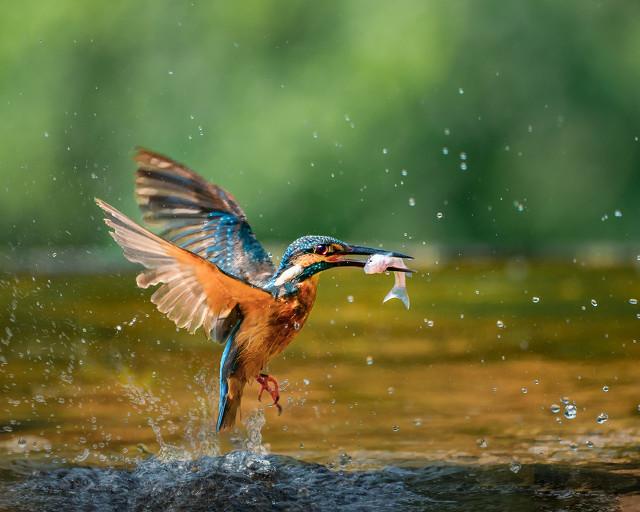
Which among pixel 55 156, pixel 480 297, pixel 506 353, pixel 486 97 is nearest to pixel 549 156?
pixel 486 97

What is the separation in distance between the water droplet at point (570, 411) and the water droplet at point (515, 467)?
3.04 ft

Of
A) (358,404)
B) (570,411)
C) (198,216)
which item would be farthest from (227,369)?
(570,411)

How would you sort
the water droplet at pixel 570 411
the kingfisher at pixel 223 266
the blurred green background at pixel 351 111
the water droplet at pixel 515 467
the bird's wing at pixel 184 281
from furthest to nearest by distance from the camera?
the blurred green background at pixel 351 111, the water droplet at pixel 570 411, the water droplet at pixel 515 467, the kingfisher at pixel 223 266, the bird's wing at pixel 184 281

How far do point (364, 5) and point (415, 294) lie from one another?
6357 millimetres

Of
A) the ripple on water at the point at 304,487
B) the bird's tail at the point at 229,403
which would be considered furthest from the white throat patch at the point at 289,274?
the ripple on water at the point at 304,487

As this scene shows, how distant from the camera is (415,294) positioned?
11172 mm

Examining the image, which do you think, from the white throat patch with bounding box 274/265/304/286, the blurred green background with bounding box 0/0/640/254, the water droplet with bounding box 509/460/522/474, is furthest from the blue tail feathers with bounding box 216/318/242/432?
the blurred green background with bounding box 0/0/640/254

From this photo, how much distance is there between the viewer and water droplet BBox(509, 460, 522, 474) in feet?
15.9

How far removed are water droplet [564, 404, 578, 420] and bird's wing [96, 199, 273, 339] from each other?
2.05m

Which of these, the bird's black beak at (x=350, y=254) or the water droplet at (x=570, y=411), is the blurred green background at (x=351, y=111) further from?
the bird's black beak at (x=350, y=254)

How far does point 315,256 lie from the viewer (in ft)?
14.6

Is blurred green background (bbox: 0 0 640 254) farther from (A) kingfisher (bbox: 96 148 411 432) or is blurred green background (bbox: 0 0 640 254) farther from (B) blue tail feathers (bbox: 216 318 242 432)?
(B) blue tail feathers (bbox: 216 318 242 432)

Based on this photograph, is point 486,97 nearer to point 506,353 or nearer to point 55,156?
point 55,156

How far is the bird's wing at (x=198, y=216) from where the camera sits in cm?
511
